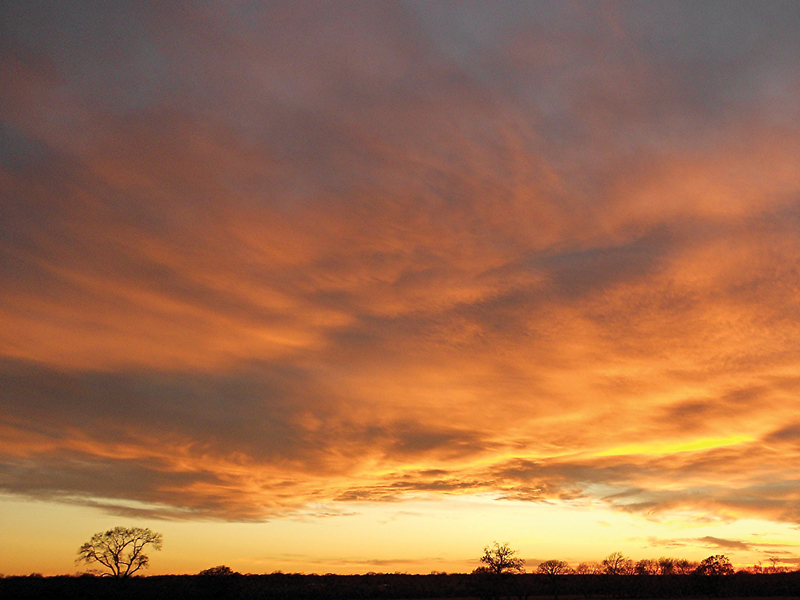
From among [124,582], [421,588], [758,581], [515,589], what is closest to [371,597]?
[421,588]

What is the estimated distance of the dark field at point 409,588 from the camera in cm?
10769

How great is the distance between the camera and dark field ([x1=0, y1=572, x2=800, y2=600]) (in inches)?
4240

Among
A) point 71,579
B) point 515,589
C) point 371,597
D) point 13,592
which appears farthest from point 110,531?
point 515,589

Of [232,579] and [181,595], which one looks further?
[232,579]

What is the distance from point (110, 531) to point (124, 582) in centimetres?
982

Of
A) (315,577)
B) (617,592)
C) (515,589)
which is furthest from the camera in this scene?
(315,577)

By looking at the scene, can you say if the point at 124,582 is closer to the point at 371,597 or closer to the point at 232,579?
the point at 232,579

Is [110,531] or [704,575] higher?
[110,531]

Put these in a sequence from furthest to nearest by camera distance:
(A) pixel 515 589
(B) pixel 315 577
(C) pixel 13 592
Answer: (B) pixel 315 577
(A) pixel 515 589
(C) pixel 13 592

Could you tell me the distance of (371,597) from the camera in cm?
11525

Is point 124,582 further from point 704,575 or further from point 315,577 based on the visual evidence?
point 704,575

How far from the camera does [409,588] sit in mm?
132375

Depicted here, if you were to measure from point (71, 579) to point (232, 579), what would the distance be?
35.4 meters

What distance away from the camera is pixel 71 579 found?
134m
